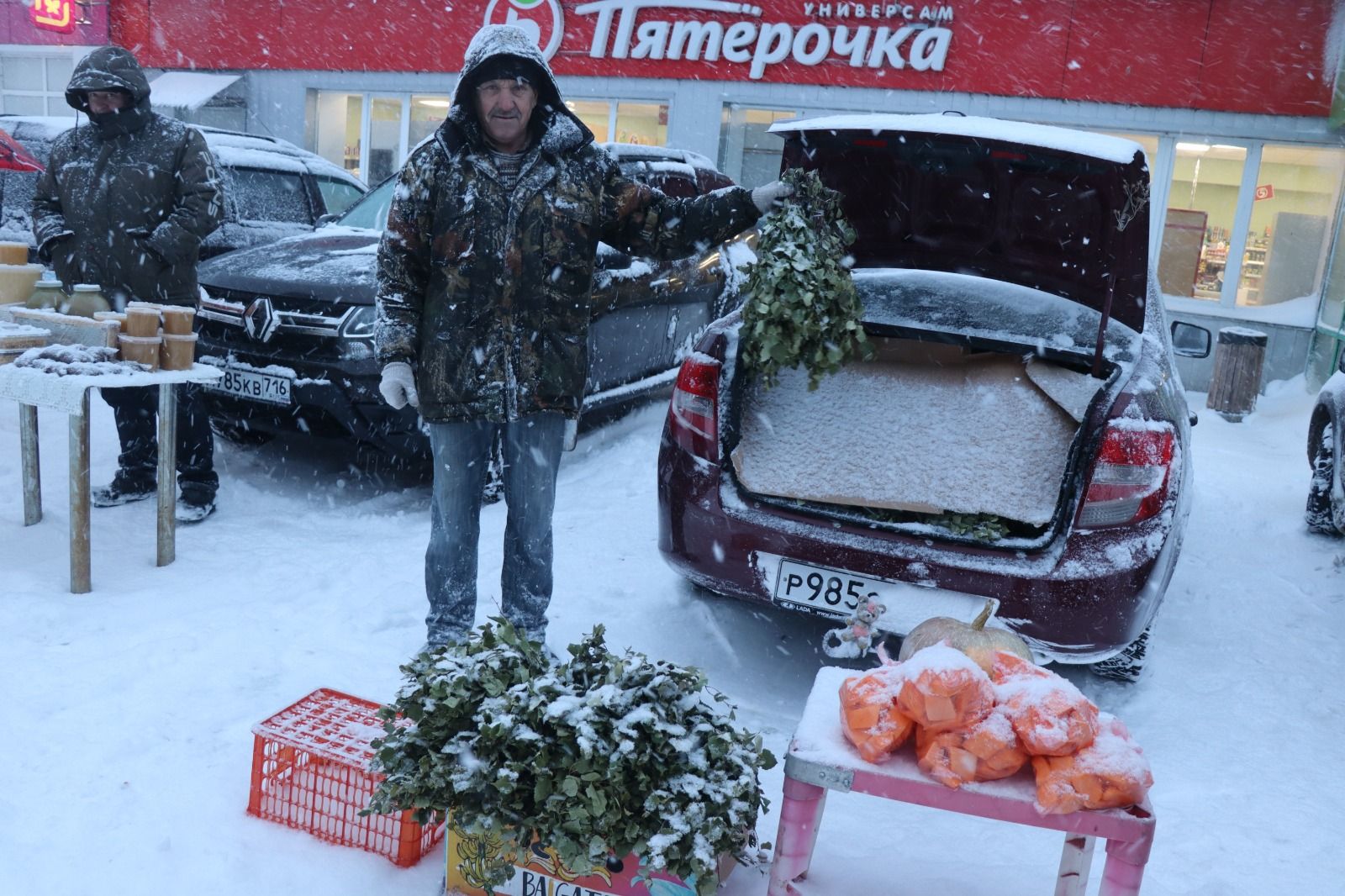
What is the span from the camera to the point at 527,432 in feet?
11.7

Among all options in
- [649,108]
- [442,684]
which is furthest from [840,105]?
[442,684]

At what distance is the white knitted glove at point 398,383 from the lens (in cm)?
344

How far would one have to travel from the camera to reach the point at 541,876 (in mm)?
2408

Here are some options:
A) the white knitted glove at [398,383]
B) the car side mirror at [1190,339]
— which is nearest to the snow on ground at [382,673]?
the white knitted glove at [398,383]

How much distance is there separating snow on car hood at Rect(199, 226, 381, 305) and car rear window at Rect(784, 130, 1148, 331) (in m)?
2.46

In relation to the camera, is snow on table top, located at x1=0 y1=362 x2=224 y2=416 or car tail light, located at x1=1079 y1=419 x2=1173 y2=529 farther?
snow on table top, located at x1=0 y1=362 x2=224 y2=416

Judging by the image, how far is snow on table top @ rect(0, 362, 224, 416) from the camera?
4066 millimetres

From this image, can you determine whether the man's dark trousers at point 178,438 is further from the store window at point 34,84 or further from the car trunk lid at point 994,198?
the store window at point 34,84

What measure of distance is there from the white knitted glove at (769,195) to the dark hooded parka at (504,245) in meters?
0.04

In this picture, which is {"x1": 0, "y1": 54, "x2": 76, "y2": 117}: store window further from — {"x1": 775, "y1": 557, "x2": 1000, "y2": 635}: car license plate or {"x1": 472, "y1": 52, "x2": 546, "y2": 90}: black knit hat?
{"x1": 775, "y1": 557, "x2": 1000, "y2": 635}: car license plate

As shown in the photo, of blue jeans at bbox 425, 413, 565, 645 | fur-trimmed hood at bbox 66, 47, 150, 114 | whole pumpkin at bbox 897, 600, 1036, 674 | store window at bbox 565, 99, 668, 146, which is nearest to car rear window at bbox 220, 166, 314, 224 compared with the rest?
fur-trimmed hood at bbox 66, 47, 150, 114

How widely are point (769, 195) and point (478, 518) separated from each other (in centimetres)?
144

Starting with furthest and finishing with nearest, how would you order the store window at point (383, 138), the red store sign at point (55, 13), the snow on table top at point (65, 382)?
the red store sign at point (55, 13) < the store window at point (383, 138) < the snow on table top at point (65, 382)

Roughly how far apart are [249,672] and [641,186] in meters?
2.07
